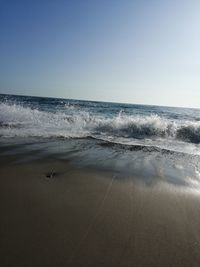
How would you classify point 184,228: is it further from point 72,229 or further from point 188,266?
point 72,229

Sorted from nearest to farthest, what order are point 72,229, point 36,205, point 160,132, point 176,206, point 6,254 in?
point 6,254 < point 72,229 < point 36,205 < point 176,206 < point 160,132

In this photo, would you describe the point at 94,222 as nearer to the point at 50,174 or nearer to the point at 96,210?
the point at 96,210

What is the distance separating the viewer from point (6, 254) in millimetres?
2076

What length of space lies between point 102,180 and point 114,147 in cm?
331

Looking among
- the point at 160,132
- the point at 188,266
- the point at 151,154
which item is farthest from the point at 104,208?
the point at 160,132

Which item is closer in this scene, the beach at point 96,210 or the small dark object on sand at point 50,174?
the beach at point 96,210

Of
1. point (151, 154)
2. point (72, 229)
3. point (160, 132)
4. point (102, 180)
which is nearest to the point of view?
point (72, 229)

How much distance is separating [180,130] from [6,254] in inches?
448

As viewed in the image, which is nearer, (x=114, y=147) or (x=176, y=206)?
(x=176, y=206)

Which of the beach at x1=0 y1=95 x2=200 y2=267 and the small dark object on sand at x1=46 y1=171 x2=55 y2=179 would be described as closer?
the beach at x1=0 y1=95 x2=200 y2=267

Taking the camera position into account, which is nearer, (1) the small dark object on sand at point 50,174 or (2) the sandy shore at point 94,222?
(2) the sandy shore at point 94,222

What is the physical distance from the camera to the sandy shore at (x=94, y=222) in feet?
7.09

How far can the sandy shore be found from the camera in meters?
2.16

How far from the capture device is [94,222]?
8.96 feet
